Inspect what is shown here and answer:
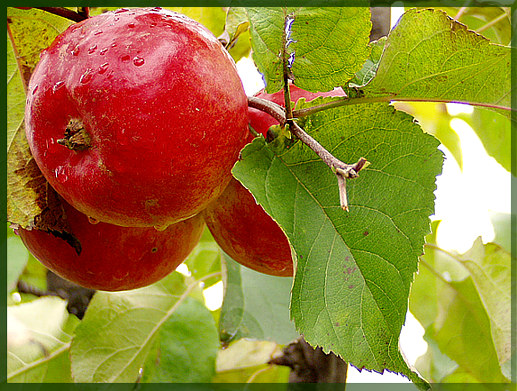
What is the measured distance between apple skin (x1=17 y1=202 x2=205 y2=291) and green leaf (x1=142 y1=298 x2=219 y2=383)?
40 centimetres

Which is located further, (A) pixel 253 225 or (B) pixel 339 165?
(A) pixel 253 225

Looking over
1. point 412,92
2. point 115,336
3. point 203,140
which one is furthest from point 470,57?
point 115,336

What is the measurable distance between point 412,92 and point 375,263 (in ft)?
0.61

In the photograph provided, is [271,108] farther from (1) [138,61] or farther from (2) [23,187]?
(2) [23,187]

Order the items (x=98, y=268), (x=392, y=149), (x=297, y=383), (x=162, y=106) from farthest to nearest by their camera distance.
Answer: (x=297, y=383) < (x=98, y=268) < (x=392, y=149) < (x=162, y=106)

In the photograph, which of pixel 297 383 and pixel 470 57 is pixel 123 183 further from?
pixel 297 383

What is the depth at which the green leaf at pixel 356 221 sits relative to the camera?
0.62m

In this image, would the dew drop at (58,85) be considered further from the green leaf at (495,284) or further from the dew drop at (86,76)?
the green leaf at (495,284)

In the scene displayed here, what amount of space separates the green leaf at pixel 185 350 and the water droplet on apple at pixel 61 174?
0.66m

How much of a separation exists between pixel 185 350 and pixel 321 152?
760 millimetres

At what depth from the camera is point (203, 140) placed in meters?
0.58

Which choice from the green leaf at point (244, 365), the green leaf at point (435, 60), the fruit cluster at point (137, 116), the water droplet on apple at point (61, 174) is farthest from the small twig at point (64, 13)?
the green leaf at point (244, 365)

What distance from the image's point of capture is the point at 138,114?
54cm

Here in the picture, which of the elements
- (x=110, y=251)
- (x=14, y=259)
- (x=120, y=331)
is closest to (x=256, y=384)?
(x=120, y=331)
